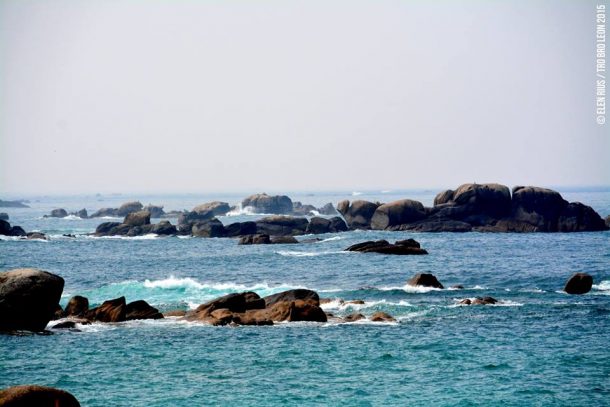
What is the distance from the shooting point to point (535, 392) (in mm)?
30641

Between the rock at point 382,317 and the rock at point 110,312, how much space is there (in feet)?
47.3

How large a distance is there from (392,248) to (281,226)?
35.3m

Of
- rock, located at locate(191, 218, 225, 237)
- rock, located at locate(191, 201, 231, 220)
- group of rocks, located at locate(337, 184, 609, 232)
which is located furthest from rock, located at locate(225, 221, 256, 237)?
rock, located at locate(191, 201, 231, 220)

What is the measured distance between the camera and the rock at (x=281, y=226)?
116m

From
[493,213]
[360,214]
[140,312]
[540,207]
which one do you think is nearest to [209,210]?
[360,214]

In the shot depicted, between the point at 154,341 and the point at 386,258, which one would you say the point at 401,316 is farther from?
the point at 386,258

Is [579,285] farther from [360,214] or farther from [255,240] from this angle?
[360,214]

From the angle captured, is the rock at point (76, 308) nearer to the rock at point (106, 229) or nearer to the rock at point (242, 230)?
the rock at point (242, 230)

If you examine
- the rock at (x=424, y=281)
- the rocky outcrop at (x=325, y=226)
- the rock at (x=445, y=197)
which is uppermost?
the rock at (x=445, y=197)

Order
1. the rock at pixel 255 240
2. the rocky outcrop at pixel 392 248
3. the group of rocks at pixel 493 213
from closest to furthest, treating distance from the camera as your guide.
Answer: the rocky outcrop at pixel 392 248
the rock at pixel 255 240
the group of rocks at pixel 493 213

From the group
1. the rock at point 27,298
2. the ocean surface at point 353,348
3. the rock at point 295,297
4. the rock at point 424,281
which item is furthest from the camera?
the rock at point 424,281

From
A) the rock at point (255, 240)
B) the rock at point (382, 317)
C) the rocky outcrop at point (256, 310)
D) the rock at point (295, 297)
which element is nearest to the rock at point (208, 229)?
the rock at point (255, 240)

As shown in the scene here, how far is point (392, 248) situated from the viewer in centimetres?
8431

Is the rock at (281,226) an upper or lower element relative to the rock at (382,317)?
upper
